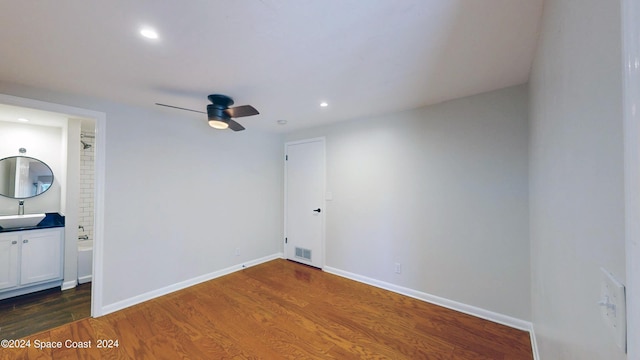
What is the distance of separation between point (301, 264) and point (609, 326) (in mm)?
3877

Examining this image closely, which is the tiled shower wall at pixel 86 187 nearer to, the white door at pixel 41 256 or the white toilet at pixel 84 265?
the white toilet at pixel 84 265

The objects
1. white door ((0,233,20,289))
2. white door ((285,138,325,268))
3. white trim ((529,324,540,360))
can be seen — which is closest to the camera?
white trim ((529,324,540,360))

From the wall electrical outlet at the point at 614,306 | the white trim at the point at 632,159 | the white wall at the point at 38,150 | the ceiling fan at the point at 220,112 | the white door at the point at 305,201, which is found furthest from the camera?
the white door at the point at 305,201

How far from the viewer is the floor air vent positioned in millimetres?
4066

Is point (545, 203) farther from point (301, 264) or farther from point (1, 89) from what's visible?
point (1, 89)

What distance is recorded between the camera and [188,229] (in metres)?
3.31

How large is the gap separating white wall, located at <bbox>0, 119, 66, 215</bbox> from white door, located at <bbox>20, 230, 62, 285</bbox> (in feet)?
2.12

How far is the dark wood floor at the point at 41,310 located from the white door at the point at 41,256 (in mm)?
216

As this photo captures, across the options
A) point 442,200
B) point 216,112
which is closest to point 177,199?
point 216,112

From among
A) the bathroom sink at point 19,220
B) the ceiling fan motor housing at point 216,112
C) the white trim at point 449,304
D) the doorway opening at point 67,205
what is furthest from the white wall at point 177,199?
the white trim at point 449,304

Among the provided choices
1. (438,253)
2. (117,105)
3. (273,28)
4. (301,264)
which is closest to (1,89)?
(117,105)

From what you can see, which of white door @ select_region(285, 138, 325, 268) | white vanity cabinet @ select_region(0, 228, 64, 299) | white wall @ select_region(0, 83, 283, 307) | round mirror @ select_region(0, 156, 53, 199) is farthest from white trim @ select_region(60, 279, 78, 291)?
white door @ select_region(285, 138, 325, 268)

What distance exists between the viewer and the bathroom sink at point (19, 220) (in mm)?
3078

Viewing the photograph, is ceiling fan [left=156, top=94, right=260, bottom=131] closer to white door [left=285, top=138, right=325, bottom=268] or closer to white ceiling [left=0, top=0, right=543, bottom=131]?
white ceiling [left=0, top=0, right=543, bottom=131]
